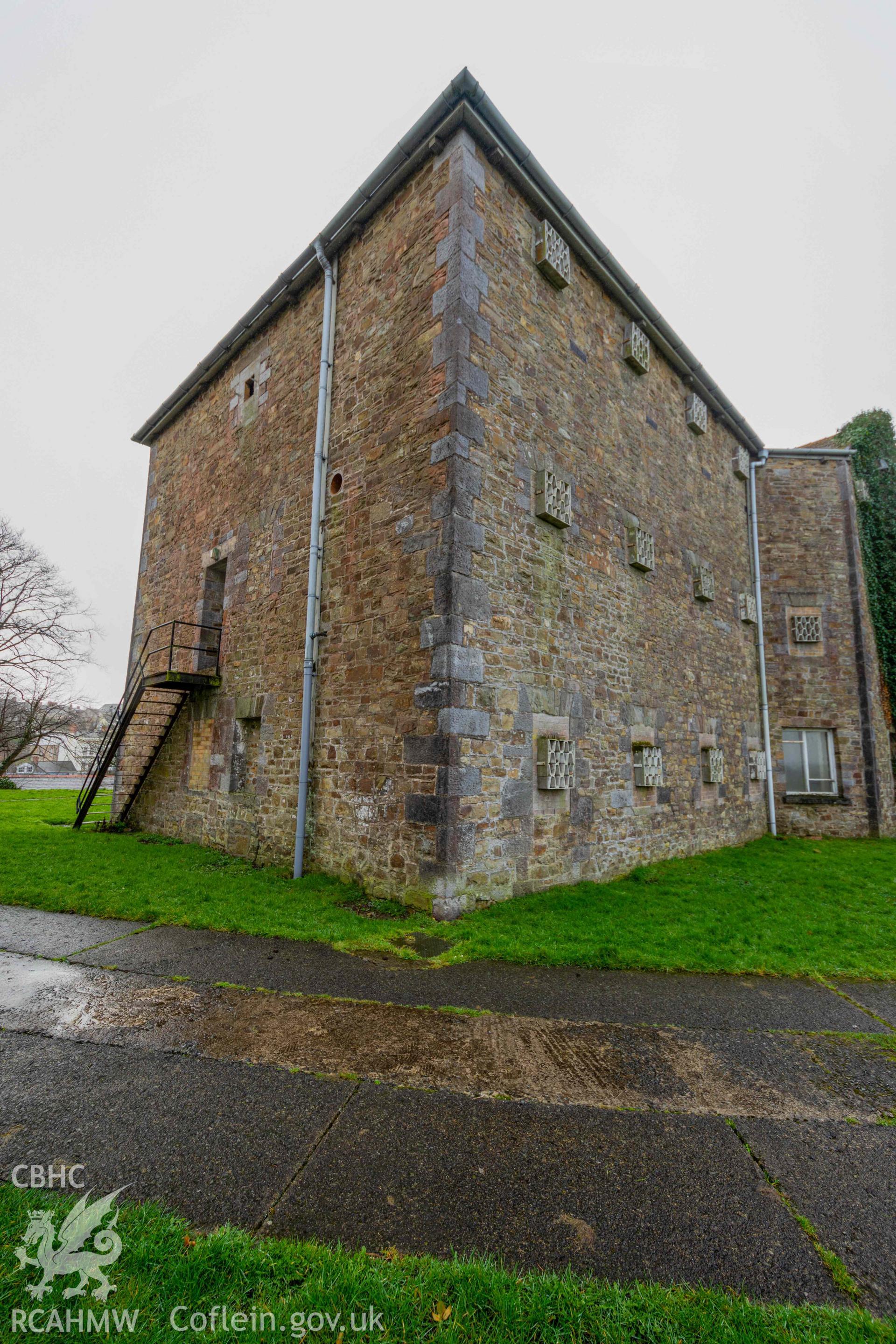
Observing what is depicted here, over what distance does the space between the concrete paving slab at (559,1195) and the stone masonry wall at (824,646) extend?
12852 mm

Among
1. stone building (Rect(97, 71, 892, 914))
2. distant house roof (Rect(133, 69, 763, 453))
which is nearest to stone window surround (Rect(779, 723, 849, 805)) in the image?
stone building (Rect(97, 71, 892, 914))

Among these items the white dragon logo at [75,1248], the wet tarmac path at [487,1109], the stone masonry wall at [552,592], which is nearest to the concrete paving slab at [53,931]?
the wet tarmac path at [487,1109]

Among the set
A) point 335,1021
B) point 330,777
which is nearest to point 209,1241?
point 335,1021

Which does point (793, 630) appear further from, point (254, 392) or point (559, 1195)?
point (559, 1195)

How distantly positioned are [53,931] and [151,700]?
22.4ft

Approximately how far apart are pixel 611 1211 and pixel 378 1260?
84 centimetres

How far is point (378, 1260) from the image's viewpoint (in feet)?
5.92

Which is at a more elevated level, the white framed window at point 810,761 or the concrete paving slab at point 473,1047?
the white framed window at point 810,761

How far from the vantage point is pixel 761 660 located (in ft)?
43.6

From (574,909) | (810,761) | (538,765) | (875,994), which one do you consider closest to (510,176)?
(538,765)

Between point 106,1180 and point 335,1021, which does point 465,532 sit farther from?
point 106,1180

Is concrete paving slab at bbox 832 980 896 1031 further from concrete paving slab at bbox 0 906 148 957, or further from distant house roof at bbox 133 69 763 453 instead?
distant house roof at bbox 133 69 763 453

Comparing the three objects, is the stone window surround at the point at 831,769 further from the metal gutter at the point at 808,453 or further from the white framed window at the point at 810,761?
the metal gutter at the point at 808,453

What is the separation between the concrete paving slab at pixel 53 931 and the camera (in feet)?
15.9
